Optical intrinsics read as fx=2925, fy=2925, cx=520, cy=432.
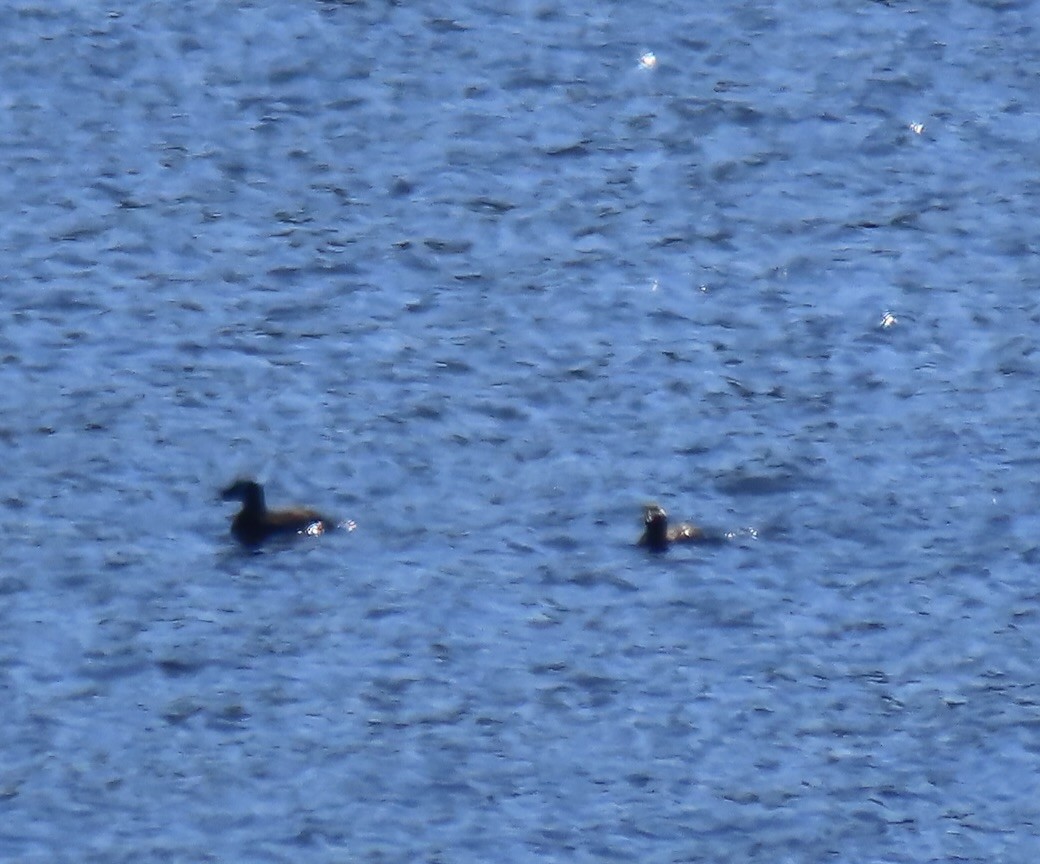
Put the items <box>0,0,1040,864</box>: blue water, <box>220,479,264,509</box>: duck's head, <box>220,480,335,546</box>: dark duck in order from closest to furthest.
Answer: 1. <box>0,0,1040,864</box>: blue water
2. <box>220,480,335,546</box>: dark duck
3. <box>220,479,264,509</box>: duck's head

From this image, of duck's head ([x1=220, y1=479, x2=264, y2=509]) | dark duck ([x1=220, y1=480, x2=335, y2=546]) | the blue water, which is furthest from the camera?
duck's head ([x1=220, y1=479, x2=264, y2=509])

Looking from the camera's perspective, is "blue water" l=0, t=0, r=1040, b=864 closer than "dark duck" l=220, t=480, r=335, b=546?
Yes

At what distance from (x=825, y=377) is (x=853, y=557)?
2.48 m

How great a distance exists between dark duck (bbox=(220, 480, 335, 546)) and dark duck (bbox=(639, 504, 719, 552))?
6.86 feet

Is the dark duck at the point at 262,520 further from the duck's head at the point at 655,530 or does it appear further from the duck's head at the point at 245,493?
the duck's head at the point at 655,530

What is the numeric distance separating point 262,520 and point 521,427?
2453 millimetres

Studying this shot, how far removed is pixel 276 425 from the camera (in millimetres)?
20547

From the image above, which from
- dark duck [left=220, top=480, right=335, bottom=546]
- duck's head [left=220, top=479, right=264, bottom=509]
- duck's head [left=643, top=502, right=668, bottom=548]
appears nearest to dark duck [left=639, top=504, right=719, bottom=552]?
duck's head [left=643, top=502, right=668, bottom=548]

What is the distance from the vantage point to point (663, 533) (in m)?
19.0

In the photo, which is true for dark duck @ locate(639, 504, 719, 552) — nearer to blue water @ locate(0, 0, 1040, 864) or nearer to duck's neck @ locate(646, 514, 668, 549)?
duck's neck @ locate(646, 514, 668, 549)

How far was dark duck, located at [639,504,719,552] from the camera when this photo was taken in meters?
19.0

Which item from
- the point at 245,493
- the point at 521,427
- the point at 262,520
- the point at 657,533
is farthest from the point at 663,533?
the point at 245,493

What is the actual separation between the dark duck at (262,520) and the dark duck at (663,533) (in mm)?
2092

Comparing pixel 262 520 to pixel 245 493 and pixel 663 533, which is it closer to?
pixel 245 493
